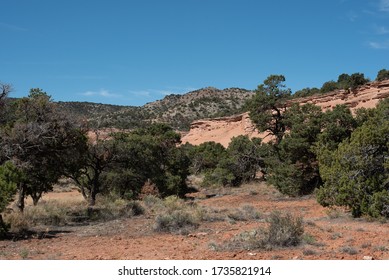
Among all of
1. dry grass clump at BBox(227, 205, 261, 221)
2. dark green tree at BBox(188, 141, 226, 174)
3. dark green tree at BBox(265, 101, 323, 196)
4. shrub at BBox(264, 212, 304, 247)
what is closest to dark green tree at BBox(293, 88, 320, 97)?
dark green tree at BBox(188, 141, 226, 174)

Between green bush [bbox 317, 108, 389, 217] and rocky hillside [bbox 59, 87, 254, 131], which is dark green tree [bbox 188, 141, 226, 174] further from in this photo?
rocky hillside [bbox 59, 87, 254, 131]

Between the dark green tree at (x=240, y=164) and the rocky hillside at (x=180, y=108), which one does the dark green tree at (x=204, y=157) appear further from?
the rocky hillside at (x=180, y=108)

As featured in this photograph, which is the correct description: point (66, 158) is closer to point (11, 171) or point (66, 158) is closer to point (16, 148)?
point (16, 148)

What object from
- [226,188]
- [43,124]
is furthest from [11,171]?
A: [226,188]

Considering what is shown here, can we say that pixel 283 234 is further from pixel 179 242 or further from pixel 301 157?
pixel 301 157

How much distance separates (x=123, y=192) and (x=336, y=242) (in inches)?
685

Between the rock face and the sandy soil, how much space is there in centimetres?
2996

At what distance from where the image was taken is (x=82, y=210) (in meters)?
18.6

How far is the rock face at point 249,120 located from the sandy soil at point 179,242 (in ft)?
98.3

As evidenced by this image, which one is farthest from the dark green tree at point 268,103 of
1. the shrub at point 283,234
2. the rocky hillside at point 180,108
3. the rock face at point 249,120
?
the rocky hillside at point 180,108

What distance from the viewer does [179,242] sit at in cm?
1079

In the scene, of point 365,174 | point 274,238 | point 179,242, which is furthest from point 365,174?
point 179,242

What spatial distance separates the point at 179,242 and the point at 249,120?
5748 centimetres
